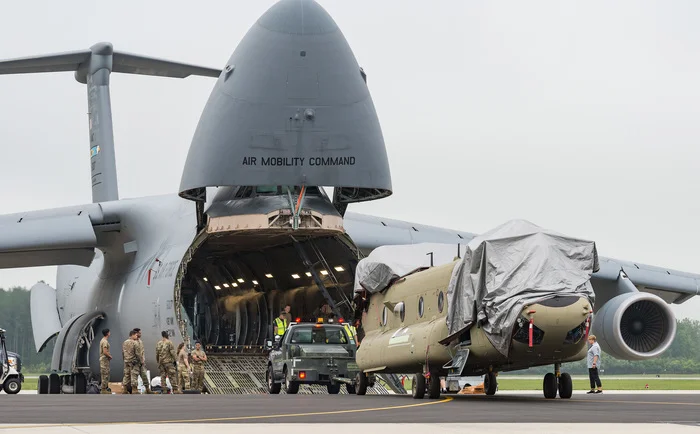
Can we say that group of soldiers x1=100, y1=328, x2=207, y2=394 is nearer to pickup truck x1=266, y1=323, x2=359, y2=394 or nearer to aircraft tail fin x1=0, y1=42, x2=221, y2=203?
pickup truck x1=266, y1=323, x2=359, y2=394

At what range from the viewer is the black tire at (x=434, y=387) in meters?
16.6

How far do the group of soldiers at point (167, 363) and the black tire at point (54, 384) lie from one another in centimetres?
411

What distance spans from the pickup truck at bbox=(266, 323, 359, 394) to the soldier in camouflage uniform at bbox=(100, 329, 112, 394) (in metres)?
4.32

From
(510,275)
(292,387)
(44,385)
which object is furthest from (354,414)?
(44,385)

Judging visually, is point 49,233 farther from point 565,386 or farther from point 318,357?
point 565,386

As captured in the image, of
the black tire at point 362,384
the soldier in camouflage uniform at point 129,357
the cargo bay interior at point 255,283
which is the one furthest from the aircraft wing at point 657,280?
the soldier in camouflage uniform at point 129,357

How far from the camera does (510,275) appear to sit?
1506cm

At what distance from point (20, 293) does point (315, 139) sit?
128 ft

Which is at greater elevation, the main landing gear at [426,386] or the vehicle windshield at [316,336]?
the main landing gear at [426,386]

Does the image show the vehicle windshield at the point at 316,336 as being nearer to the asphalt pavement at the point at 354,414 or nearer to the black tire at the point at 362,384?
the black tire at the point at 362,384

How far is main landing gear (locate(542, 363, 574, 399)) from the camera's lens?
16.1 m

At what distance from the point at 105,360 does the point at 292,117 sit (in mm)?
7602

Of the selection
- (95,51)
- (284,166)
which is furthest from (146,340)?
(95,51)

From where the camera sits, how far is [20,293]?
55.9 meters
